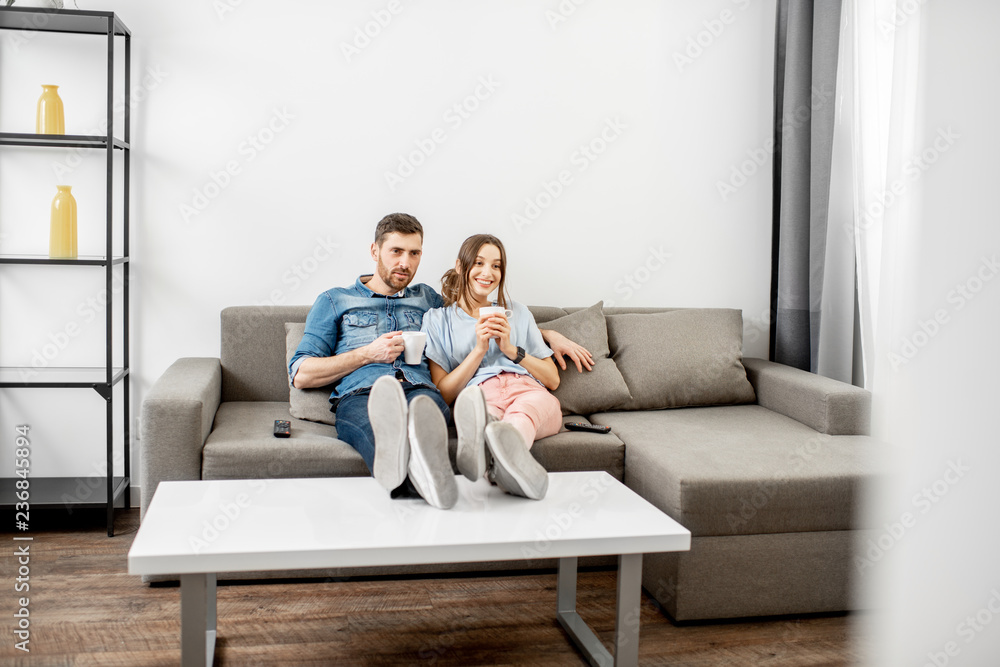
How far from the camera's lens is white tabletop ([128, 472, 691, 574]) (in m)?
1.49

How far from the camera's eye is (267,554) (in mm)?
1475

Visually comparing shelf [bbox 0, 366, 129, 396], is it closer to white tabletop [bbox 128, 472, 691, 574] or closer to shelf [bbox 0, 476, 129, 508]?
shelf [bbox 0, 476, 129, 508]

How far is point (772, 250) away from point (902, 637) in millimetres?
2914

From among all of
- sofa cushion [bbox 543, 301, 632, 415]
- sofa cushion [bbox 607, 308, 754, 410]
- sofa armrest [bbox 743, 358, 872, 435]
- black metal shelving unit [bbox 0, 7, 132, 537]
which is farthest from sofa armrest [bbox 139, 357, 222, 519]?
sofa armrest [bbox 743, 358, 872, 435]

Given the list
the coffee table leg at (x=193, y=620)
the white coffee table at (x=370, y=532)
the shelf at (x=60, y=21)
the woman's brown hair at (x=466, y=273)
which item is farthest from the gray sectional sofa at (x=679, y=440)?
the shelf at (x=60, y=21)

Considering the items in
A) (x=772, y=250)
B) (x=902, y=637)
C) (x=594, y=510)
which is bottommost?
(x=594, y=510)

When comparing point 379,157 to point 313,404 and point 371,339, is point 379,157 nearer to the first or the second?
point 371,339

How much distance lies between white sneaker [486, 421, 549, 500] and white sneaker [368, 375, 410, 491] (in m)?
0.20

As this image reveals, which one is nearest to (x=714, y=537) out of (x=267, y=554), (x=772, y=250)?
(x=267, y=554)

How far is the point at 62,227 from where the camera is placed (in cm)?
259

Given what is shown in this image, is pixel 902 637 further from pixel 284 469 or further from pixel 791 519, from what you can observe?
pixel 284 469

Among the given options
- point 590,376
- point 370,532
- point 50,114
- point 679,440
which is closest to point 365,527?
point 370,532

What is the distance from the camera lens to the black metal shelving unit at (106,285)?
2535mm

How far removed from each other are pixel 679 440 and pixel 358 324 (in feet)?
3.56
